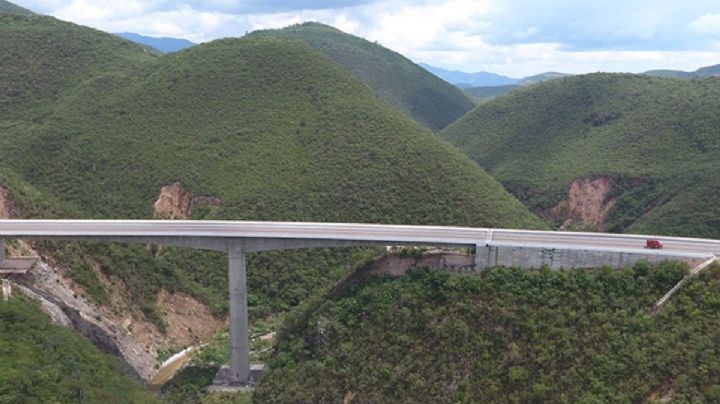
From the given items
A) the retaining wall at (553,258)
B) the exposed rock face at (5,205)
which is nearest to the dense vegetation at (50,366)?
the exposed rock face at (5,205)

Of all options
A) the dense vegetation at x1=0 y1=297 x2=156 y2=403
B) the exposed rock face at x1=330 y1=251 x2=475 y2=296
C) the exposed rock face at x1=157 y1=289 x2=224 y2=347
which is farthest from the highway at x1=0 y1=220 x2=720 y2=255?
the dense vegetation at x1=0 y1=297 x2=156 y2=403

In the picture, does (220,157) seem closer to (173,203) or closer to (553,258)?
(173,203)

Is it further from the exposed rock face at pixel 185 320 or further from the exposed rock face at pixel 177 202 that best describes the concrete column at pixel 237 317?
the exposed rock face at pixel 177 202

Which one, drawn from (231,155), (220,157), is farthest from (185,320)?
(231,155)

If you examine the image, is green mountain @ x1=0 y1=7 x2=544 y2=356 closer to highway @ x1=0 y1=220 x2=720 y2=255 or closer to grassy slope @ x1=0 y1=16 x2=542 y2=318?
grassy slope @ x1=0 y1=16 x2=542 y2=318

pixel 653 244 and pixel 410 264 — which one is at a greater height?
pixel 653 244

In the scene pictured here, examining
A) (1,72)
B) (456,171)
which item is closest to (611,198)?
(456,171)
